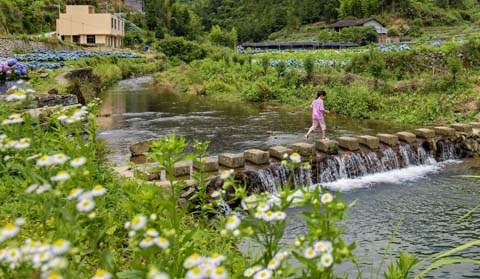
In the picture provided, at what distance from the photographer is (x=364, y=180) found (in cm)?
886

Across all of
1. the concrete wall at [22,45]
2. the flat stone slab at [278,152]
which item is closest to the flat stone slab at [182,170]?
the flat stone slab at [278,152]

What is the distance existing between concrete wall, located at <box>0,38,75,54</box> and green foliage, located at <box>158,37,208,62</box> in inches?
393

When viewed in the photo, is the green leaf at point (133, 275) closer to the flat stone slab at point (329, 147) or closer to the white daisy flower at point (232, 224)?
the white daisy flower at point (232, 224)

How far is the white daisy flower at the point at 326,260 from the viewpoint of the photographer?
181 cm


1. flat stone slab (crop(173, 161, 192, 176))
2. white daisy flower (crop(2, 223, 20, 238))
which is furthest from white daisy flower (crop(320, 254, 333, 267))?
flat stone slab (crop(173, 161, 192, 176))

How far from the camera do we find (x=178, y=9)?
243ft

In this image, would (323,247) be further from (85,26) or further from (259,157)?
(85,26)

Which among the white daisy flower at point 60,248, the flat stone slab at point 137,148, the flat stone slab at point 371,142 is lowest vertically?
the flat stone slab at point 137,148

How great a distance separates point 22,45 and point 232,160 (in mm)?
23525

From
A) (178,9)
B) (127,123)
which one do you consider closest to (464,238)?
(127,123)

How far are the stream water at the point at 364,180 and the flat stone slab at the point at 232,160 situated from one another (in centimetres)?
148

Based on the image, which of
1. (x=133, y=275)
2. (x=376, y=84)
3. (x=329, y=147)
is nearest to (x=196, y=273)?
(x=133, y=275)

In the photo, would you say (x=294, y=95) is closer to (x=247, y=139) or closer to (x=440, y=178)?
(x=247, y=139)

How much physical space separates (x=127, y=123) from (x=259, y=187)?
6966mm
